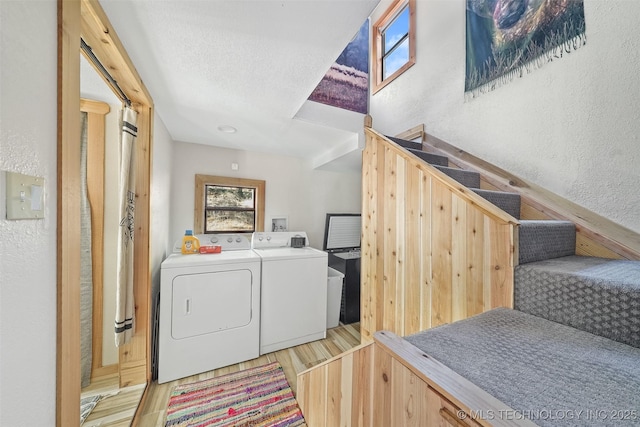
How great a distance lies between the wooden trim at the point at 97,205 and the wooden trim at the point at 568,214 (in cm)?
316

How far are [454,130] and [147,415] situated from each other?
11.6 ft

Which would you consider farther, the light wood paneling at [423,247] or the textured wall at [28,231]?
the light wood paneling at [423,247]

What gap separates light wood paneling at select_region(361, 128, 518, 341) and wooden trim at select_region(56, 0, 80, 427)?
174 cm

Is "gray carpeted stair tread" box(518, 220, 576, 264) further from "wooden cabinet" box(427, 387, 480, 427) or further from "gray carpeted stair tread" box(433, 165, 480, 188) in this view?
"wooden cabinet" box(427, 387, 480, 427)

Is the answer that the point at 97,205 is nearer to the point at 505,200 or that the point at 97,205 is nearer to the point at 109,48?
the point at 109,48

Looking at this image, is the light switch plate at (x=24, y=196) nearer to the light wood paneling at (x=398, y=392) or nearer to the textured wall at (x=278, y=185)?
the light wood paneling at (x=398, y=392)

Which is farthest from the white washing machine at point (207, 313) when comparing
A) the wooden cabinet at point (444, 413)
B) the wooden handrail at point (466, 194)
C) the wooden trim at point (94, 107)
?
the wooden cabinet at point (444, 413)

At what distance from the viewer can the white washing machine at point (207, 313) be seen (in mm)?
1781

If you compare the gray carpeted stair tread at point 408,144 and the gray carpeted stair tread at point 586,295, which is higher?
the gray carpeted stair tread at point 408,144

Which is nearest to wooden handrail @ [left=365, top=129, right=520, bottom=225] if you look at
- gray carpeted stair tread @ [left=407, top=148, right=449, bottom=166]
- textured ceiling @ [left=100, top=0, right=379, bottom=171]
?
gray carpeted stair tread @ [left=407, top=148, right=449, bottom=166]

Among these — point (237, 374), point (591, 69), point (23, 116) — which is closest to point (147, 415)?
point (237, 374)

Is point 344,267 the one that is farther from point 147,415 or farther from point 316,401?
point 147,415

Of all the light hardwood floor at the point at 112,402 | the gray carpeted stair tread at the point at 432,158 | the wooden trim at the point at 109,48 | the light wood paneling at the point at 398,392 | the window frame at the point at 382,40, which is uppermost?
the window frame at the point at 382,40

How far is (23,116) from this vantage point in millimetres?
587
